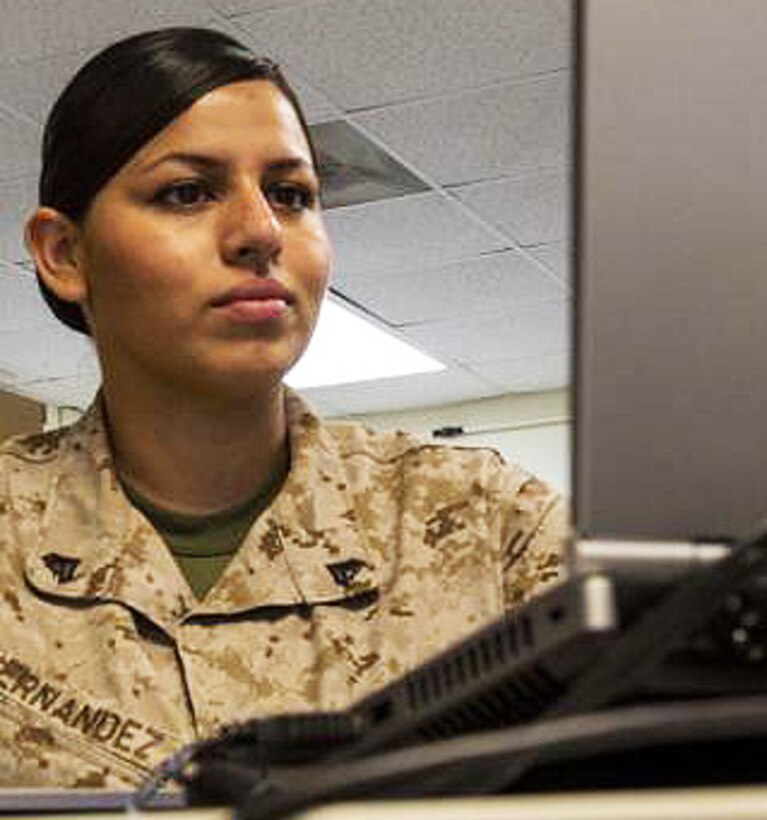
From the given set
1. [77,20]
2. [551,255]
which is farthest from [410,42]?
[551,255]

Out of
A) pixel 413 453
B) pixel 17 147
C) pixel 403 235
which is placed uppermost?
pixel 17 147

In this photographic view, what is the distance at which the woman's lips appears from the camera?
121 cm

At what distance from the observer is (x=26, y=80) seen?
309 cm

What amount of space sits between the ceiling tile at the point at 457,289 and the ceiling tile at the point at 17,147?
1266 mm

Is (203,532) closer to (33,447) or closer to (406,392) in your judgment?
(33,447)

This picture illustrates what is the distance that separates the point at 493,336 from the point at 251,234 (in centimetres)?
407

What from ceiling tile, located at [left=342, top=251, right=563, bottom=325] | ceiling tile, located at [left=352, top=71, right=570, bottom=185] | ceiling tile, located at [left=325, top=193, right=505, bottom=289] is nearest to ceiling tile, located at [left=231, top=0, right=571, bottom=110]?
ceiling tile, located at [left=352, top=71, right=570, bottom=185]

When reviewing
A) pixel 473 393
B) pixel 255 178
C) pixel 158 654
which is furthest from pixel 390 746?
pixel 473 393

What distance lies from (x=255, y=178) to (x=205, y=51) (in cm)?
13

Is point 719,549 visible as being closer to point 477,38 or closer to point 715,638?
point 715,638

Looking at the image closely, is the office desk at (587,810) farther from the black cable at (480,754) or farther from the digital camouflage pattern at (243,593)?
the digital camouflage pattern at (243,593)

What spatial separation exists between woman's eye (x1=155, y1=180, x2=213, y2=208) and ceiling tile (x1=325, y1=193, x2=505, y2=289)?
105 inches

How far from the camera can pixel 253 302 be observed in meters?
1.21

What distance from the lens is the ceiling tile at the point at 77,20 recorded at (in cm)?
280
